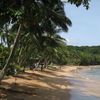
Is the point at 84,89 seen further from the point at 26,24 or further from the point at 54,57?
the point at 54,57

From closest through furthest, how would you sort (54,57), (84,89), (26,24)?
1. (26,24)
2. (84,89)
3. (54,57)

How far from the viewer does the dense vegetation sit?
52.9ft

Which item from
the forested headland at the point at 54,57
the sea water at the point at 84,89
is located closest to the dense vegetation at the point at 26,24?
the forested headland at the point at 54,57

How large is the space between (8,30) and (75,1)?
811 inches

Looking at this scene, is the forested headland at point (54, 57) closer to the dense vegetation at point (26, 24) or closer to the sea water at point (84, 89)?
the dense vegetation at point (26, 24)

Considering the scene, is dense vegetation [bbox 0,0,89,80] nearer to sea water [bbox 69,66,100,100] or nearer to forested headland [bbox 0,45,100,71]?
forested headland [bbox 0,45,100,71]

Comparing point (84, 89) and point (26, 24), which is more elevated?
point (26, 24)

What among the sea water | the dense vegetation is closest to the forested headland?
the dense vegetation

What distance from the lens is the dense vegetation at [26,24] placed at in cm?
1612

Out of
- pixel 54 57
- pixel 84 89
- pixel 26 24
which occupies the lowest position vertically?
pixel 84 89

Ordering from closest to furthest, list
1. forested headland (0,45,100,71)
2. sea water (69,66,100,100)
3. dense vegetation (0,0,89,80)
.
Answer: dense vegetation (0,0,89,80) → sea water (69,66,100,100) → forested headland (0,45,100,71)

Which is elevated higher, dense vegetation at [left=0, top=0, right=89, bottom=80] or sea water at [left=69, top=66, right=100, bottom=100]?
dense vegetation at [left=0, top=0, right=89, bottom=80]

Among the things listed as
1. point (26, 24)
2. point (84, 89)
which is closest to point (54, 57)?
point (84, 89)

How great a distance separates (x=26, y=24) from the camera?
870 inches
